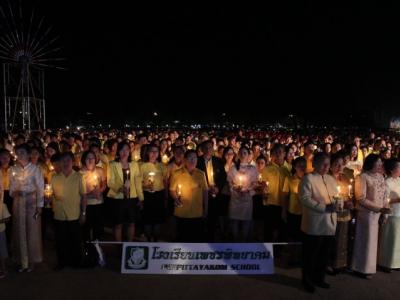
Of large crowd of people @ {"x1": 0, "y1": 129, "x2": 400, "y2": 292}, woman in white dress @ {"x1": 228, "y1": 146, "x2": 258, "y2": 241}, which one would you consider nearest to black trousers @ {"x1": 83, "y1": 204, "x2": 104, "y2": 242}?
large crowd of people @ {"x1": 0, "y1": 129, "x2": 400, "y2": 292}

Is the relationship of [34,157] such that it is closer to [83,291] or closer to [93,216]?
[93,216]

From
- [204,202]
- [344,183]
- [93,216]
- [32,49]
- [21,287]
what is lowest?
[21,287]

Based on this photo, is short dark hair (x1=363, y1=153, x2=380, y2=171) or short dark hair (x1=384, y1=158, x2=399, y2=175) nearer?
short dark hair (x1=363, y1=153, x2=380, y2=171)

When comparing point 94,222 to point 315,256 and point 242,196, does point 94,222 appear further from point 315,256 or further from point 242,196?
point 315,256

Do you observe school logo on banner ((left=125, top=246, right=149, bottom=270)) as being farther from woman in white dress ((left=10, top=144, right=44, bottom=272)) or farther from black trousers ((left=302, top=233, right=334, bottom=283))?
black trousers ((left=302, top=233, right=334, bottom=283))

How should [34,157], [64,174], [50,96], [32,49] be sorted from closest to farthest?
1. [64,174]
2. [34,157]
3. [32,49]
4. [50,96]

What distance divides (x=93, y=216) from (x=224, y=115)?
70988 mm

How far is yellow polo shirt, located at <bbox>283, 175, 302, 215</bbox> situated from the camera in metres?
6.54

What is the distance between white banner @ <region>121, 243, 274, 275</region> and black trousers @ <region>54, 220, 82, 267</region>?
86 centimetres

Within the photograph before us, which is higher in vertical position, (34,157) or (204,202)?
(34,157)

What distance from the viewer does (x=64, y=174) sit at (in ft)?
19.9

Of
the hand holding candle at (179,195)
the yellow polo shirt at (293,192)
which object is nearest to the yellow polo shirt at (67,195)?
the hand holding candle at (179,195)

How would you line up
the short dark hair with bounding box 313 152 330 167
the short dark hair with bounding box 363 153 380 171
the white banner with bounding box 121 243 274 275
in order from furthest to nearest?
the short dark hair with bounding box 363 153 380 171 → the white banner with bounding box 121 243 274 275 → the short dark hair with bounding box 313 152 330 167

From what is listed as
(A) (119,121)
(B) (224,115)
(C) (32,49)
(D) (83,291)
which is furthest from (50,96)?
(D) (83,291)
